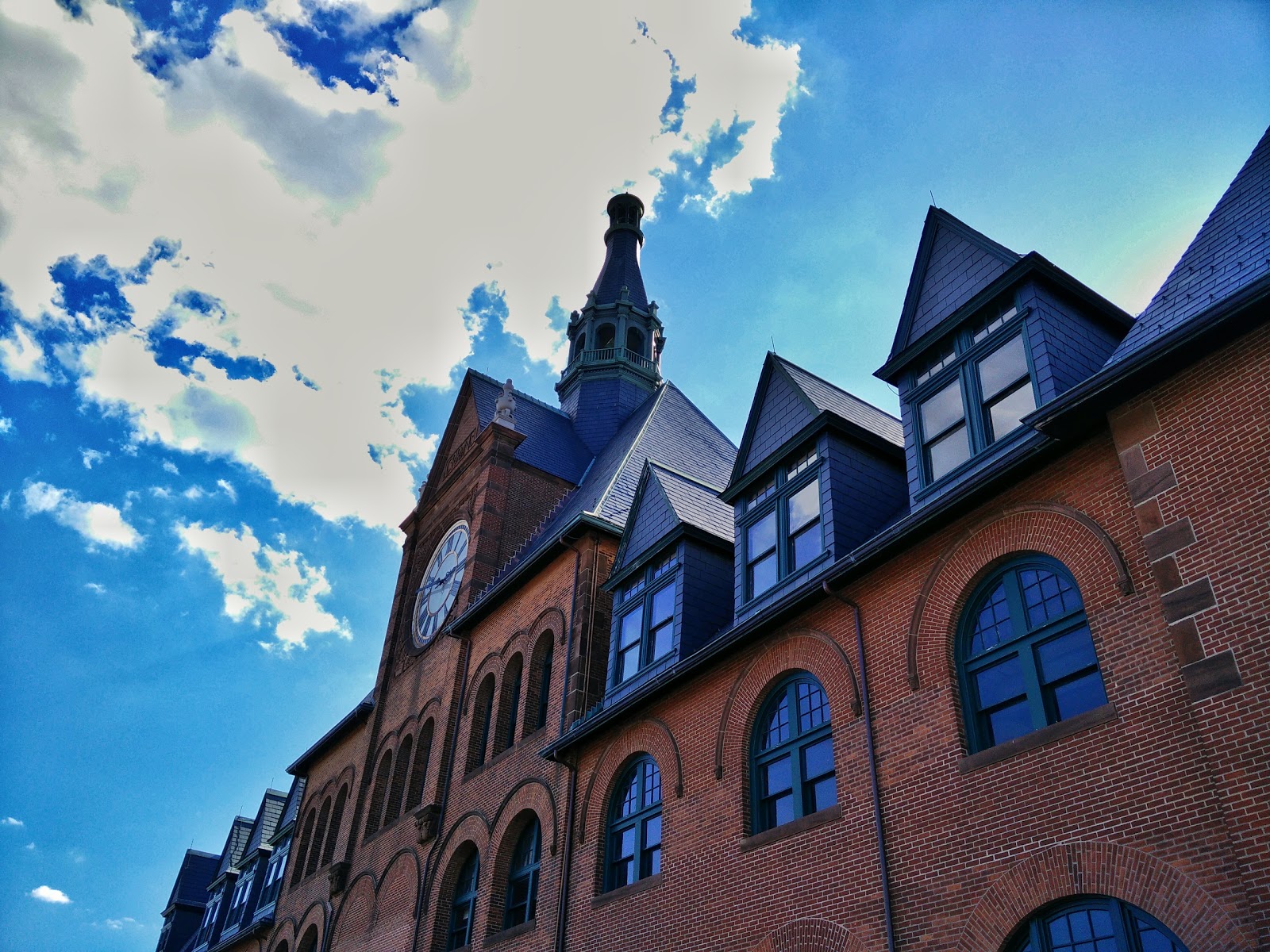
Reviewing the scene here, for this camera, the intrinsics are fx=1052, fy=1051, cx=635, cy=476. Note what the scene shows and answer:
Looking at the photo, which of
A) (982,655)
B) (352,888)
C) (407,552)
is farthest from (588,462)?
(982,655)

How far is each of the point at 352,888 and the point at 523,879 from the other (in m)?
8.74

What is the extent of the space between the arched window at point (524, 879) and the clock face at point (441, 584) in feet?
28.2

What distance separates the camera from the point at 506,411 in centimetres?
3047

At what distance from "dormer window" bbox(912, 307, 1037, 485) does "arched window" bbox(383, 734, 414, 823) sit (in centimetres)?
1745

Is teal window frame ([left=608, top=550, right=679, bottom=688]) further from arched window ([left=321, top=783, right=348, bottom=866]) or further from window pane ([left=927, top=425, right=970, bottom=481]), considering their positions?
arched window ([left=321, top=783, right=348, bottom=866])

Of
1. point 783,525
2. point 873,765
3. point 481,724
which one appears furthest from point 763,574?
point 481,724

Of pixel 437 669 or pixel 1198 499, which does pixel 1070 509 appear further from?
pixel 437 669

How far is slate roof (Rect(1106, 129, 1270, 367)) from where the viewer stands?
1063 centimetres

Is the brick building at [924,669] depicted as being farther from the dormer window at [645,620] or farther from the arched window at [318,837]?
the arched window at [318,837]

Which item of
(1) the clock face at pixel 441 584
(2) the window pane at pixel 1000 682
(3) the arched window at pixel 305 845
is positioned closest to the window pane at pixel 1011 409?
(2) the window pane at pixel 1000 682

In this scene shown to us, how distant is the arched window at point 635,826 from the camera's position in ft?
54.0

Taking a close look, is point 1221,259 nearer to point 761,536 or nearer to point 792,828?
point 761,536

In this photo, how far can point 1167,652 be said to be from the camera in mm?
9750

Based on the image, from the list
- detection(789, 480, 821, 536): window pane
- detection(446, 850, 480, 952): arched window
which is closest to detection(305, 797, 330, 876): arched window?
detection(446, 850, 480, 952): arched window
